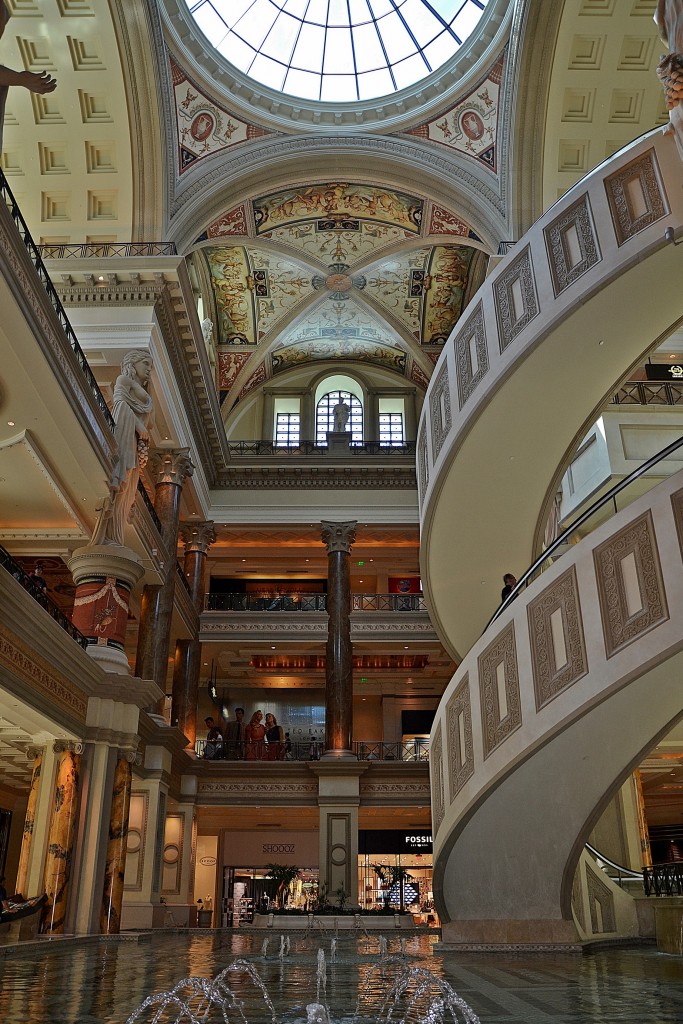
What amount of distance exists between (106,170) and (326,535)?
909cm

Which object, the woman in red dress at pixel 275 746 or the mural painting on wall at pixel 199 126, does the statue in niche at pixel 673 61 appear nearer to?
the mural painting on wall at pixel 199 126

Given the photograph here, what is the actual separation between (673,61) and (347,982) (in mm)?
6650

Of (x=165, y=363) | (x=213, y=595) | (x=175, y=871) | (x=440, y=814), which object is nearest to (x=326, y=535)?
(x=213, y=595)

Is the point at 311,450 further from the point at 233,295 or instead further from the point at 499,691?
the point at 499,691

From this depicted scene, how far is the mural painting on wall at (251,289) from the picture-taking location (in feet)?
63.8

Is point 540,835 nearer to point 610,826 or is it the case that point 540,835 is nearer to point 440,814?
point 440,814

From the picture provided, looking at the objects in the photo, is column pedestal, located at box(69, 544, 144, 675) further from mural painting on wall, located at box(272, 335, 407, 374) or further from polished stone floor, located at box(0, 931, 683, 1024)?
mural painting on wall, located at box(272, 335, 407, 374)

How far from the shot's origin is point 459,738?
8.03 metres

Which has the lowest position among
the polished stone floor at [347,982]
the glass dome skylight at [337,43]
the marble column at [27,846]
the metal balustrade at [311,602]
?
the polished stone floor at [347,982]

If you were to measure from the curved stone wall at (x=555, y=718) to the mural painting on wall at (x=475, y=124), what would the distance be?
36.6 feet

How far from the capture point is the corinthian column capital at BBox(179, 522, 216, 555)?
20297 mm

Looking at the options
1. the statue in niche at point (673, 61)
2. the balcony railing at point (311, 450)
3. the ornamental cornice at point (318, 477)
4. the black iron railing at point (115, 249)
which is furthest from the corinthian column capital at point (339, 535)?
the statue in niche at point (673, 61)

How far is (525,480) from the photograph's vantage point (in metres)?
10.1

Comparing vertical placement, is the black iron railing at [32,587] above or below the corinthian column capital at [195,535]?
below
